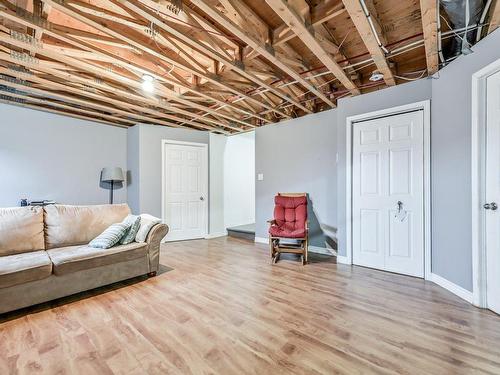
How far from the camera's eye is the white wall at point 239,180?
602 centimetres

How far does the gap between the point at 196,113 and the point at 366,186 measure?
10.4ft

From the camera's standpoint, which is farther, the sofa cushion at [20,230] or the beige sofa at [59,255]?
the sofa cushion at [20,230]

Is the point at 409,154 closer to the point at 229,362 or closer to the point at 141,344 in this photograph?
the point at 229,362

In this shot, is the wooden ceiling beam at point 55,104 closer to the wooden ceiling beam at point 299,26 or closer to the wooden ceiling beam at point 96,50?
the wooden ceiling beam at point 96,50

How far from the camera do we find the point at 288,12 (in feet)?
6.23

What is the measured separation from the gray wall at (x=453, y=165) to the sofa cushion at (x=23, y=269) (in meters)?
4.01

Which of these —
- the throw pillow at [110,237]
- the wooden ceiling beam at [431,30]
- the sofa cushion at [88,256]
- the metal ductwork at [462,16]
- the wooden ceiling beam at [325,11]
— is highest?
the wooden ceiling beam at [325,11]

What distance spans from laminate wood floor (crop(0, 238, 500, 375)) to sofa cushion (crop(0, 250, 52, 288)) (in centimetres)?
32

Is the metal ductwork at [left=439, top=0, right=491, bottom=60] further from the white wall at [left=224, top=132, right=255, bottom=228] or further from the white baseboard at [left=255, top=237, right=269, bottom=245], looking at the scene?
the white wall at [left=224, top=132, right=255, bottom=228]

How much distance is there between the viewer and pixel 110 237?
9.59ft

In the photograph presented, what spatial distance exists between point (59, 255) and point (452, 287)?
4.02m

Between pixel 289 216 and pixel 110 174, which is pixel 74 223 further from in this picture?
pixel 289 216

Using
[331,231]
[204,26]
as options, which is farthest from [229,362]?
[331,231]

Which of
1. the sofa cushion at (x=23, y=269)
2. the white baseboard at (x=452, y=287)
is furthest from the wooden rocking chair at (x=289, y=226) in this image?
the sofa cushion at (x=23, y=269)
